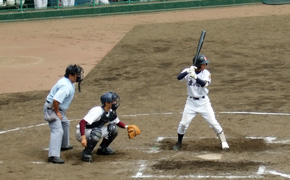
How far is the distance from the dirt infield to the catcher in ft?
1.03

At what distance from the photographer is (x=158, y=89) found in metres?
15.7

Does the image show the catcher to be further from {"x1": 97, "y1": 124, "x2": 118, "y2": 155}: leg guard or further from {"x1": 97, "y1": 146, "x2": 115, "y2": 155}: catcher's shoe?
{"x1": 97, "y1": 146, "x2": 115, "y2": 155}: catcher's shoe

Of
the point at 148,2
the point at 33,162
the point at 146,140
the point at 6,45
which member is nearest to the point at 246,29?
the point at 148,2

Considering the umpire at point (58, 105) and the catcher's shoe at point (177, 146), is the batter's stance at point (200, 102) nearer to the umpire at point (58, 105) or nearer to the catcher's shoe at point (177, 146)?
the catcher's shoe at point (177, 146)

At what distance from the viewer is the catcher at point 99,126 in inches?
388

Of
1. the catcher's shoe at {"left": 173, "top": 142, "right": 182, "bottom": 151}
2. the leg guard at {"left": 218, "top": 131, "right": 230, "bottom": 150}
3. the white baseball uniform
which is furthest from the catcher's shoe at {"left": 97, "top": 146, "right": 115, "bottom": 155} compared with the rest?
the leg guard at {"left": 218, "top": 131, "right": 230, "bottom": 150}

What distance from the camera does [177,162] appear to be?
9.79 metres

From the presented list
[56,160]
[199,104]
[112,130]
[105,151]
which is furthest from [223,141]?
[56,160]

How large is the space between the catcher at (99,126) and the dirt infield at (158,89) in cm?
31

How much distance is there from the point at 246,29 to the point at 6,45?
8594mm

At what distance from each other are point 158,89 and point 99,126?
5607 mm

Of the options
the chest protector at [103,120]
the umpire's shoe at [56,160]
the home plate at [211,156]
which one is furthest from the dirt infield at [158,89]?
the chest protector at [103,120]

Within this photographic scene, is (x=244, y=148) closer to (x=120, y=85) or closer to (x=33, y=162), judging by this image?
(x=33, y=162)

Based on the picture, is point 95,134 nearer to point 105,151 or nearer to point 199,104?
point 105,151
